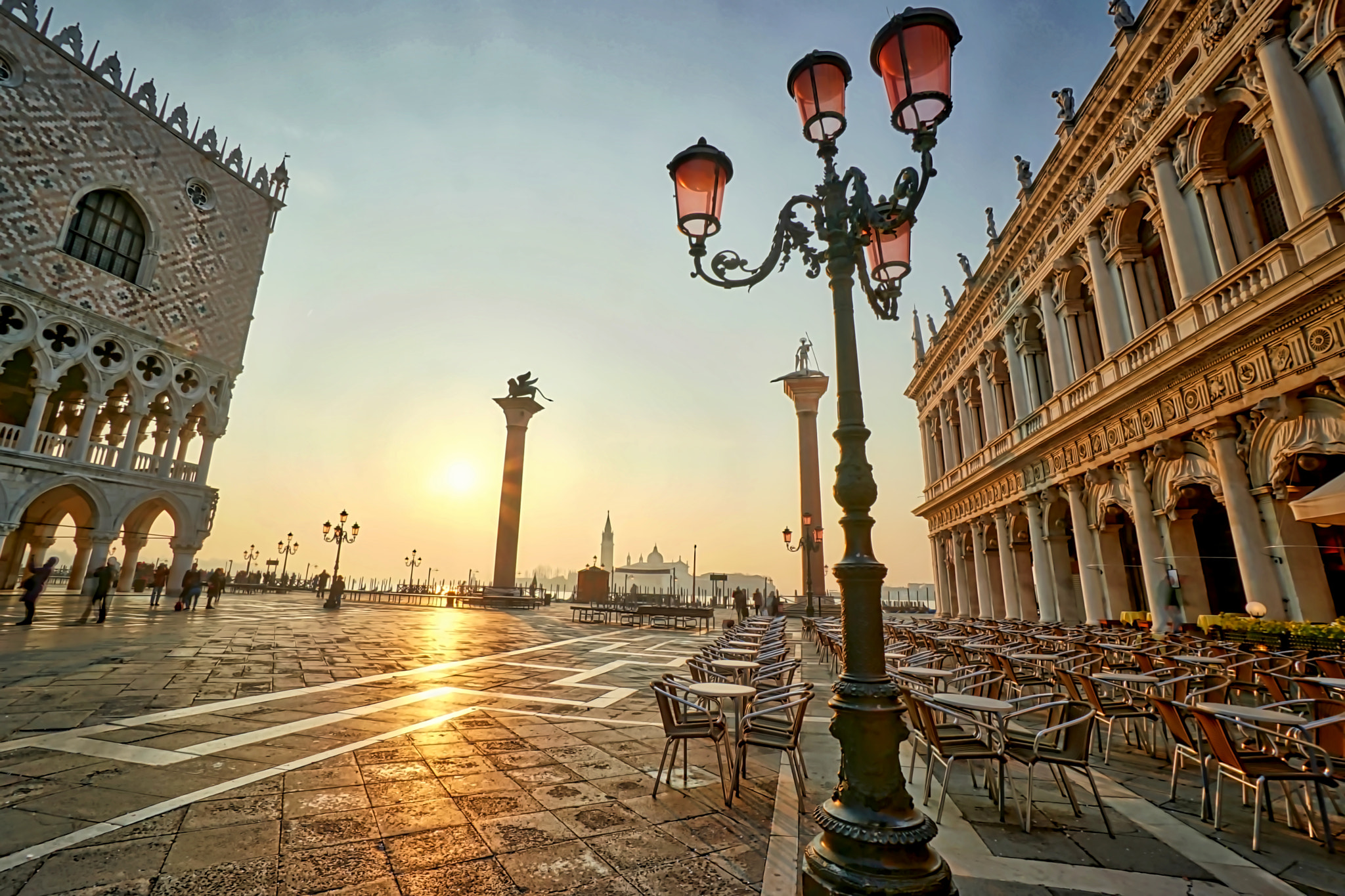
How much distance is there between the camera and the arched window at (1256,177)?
9.40 metres

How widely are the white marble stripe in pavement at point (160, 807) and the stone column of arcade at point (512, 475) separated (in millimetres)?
22878

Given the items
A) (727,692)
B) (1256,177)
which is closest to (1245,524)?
(1256,177)

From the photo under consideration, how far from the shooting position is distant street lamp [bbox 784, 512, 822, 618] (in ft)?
76.8

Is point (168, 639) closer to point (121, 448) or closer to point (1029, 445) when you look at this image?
point (121, 448)

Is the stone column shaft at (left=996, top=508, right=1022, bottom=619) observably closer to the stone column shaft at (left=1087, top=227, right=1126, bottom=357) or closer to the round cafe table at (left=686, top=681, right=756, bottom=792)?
the stone column shaft at (left=1087, top=227, right=1126, bottom=357)

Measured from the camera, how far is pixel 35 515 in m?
21.2

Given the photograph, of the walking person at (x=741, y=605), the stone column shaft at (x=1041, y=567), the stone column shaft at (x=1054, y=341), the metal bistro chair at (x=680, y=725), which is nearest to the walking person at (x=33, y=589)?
the metal bistro chair at (x=680, y=725)

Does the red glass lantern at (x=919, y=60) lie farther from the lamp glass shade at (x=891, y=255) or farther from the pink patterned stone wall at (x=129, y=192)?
the pink patterned stone wall at (x=129, y=192)

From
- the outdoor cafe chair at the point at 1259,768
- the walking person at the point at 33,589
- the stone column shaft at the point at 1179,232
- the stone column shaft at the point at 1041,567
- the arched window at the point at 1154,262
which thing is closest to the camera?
the outdoor cafe chair at the point at 1259,768

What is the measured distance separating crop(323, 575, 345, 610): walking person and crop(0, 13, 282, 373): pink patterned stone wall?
10776 mm

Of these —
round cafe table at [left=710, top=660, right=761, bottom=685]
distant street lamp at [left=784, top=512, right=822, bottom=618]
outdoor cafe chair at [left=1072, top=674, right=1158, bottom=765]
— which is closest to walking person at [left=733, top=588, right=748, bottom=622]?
distant street lamp at [left=784, top=512, right=822, bottom=618]

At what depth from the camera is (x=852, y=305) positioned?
301 centimetres

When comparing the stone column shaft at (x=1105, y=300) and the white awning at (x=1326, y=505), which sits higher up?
the stone column shaft at (x=1105, y=300)

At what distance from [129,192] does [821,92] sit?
94.4ft
